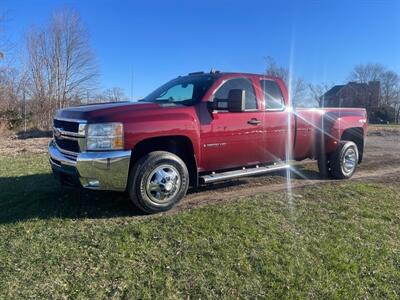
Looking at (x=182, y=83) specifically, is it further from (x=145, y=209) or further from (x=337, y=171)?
(x=337, y=171)

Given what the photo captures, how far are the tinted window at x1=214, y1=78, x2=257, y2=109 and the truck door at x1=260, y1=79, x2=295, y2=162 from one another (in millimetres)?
270

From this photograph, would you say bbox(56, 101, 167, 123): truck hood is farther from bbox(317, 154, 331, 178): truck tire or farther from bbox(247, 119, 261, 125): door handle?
bbox(317, 154, 331, 178): truck tire

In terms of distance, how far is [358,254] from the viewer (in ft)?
14.2

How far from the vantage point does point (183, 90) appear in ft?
20.3

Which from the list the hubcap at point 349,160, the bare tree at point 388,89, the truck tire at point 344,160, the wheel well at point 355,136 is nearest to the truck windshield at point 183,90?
the truck tire at point 344,160

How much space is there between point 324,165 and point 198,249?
4617 mm

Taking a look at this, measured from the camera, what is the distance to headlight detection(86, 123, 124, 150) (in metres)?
4.66

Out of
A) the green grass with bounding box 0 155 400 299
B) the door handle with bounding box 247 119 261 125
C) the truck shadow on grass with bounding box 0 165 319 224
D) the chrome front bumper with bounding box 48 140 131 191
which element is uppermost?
the door handle with bounding box 247 119 261 125

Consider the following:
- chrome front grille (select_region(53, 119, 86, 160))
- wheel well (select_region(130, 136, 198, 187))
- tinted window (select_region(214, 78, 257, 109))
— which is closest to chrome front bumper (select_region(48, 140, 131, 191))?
chrome front grille (select_region(53, 119, 86, 160))

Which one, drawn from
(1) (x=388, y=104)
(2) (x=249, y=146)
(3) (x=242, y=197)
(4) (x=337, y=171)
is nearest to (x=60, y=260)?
(3) (x=242, y=197)

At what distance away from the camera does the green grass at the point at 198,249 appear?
11.3ft

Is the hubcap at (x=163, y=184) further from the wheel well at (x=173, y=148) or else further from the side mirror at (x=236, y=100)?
the side mirror at (x=236, y=100)

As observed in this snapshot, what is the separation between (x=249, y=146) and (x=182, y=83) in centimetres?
155

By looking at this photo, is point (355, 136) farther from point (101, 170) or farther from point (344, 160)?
point (101, 170)
